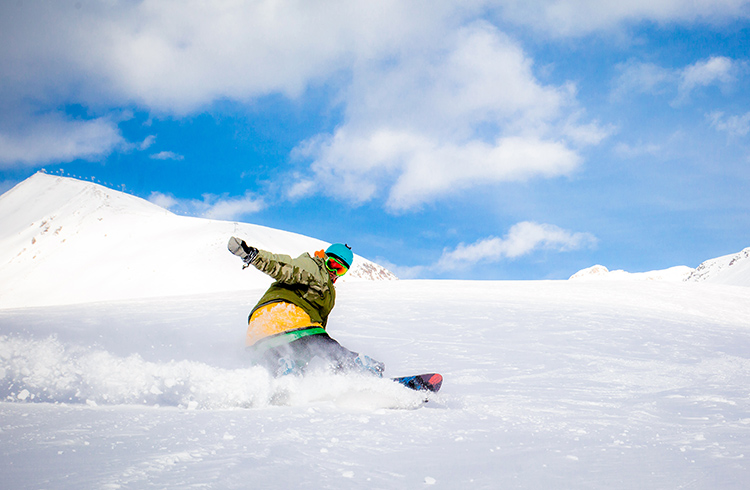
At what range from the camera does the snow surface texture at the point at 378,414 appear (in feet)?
6.59

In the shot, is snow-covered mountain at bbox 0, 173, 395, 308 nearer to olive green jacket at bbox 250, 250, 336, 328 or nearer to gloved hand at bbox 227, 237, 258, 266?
olive green jacket at bbox 250, 250, 336, 328

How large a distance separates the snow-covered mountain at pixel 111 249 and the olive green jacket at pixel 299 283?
23.7m

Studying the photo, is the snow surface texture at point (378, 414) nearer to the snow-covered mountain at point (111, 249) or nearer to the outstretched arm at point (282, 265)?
the outstretched arm at point (282, 265)

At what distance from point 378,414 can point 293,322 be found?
1.43 m

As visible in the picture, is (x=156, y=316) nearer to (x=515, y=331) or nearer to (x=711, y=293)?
(x=515, y=331)

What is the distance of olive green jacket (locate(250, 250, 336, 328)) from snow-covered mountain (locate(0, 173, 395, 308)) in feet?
77.7

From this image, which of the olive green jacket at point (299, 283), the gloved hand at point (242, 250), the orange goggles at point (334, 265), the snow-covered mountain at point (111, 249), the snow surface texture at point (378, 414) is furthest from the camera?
the snow-covered mountain at point (111, 249)

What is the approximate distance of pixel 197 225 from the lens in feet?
143

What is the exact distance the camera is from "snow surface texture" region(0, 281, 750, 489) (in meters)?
2.01

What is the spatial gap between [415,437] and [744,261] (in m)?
95.4

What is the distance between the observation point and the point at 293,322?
13.8 feet

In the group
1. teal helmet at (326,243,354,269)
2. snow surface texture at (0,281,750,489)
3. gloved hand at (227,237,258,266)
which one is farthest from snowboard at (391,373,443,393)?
gloved hand at (227,237,258,266)

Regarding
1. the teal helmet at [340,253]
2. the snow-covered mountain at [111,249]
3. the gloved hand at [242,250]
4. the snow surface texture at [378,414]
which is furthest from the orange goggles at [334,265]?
the snow-covered mountain at [111,249]

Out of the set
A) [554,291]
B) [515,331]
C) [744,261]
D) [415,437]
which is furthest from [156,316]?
[744,261]
